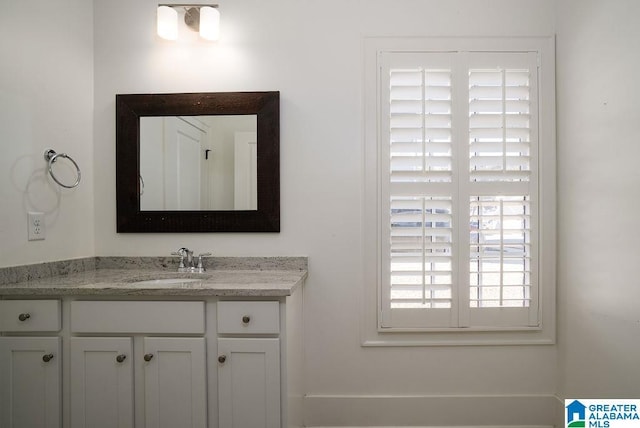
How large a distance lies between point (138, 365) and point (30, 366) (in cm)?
44

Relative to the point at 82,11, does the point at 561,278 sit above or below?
below

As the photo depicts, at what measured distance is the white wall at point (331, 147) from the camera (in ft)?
6.38

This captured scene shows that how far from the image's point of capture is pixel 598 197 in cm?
164

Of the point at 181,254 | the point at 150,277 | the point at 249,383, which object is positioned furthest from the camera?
the point at 181,254

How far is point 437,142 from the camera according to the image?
1.92 m

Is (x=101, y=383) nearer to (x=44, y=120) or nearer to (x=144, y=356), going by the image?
(x=144, y=356)

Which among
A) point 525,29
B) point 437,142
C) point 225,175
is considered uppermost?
point 525,29

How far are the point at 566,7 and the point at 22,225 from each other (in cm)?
279

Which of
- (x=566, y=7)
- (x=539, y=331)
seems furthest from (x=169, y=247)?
(x=566, y=7)

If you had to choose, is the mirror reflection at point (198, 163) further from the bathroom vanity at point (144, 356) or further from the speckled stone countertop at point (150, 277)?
the bathroom vanity at point (144, 356)

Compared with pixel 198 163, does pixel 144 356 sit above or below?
below

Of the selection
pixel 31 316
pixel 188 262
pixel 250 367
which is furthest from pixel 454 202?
pixel 31 316

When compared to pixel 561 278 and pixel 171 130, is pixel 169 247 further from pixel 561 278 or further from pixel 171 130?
pixel 561 278

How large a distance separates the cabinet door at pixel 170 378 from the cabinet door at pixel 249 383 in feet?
0.30
